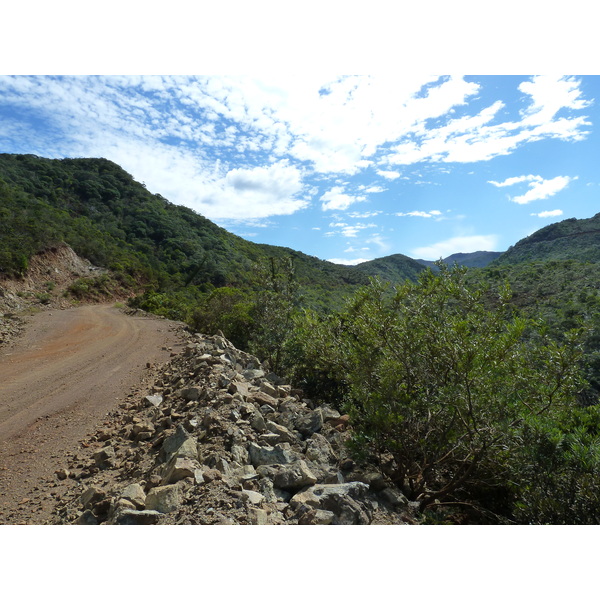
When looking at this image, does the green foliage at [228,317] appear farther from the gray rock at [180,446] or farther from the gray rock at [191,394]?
the gray rock at [180,446]

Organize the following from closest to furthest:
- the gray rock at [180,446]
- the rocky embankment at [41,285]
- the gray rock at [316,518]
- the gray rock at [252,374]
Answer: the gray rock at [316,518], the gray rock at [180,446], the gray rock at [252,374], the rocky embankment at [41,285]

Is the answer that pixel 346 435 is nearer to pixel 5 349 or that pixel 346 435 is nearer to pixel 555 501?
A: pixel 555 501

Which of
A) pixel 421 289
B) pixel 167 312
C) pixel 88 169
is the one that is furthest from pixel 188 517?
pixel 88 169

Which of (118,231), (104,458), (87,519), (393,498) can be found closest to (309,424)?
(393,498)

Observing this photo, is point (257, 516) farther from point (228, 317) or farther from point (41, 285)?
point (41, 285)

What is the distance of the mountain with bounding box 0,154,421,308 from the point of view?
3053 cm

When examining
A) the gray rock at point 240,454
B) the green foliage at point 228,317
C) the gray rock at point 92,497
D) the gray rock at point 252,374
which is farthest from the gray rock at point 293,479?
the green foliage at point 228,317

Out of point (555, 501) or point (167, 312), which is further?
point (167, 312)

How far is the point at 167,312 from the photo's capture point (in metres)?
24.2

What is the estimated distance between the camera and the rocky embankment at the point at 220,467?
3.82m

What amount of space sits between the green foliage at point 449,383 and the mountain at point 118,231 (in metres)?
23.8

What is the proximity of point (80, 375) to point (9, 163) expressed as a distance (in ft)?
203

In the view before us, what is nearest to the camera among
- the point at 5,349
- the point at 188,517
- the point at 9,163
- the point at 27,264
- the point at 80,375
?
the point at 188,517

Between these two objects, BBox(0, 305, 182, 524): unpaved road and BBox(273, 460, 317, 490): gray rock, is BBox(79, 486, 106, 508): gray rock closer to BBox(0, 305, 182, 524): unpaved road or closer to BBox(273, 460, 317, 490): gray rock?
BBox(0, 305, 182, 524): unpaved road
